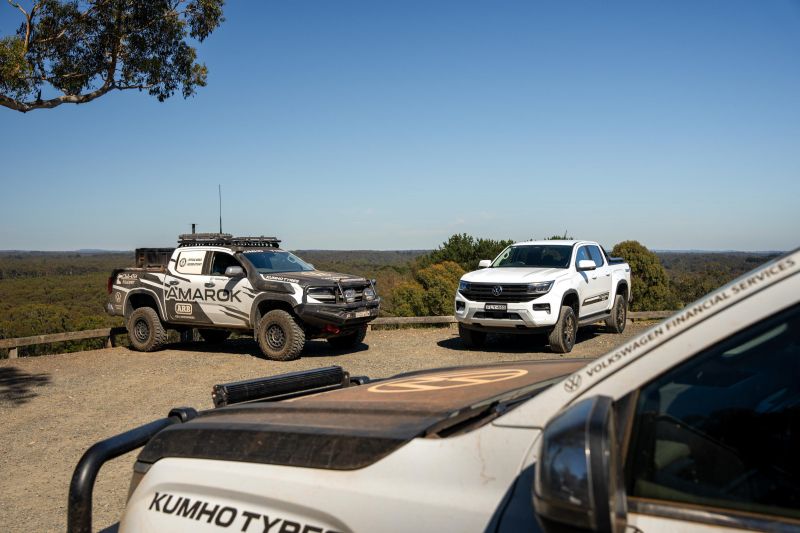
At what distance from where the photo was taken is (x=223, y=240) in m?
13.2

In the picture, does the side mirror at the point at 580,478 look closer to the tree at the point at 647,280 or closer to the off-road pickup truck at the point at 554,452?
the off-road pickup truck at the point at 554,452

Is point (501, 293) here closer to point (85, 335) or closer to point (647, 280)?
point (85, 335)

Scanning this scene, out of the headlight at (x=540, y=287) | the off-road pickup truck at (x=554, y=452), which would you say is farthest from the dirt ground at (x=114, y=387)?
the off-road pickup truck at (x=554, y=452)

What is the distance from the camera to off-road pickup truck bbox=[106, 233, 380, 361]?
464 inches

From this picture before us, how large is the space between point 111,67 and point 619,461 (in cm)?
1370

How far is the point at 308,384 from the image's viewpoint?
3010 millimetres

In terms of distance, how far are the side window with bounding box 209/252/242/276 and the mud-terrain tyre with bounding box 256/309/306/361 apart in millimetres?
1434

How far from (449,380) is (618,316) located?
42.8 ft

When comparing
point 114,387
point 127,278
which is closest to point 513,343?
point 114,387

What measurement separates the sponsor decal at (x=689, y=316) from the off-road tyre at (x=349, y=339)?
11.7 metres

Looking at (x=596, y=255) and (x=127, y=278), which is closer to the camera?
(x=596, y=255)

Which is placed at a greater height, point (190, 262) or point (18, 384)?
point (190, 262)

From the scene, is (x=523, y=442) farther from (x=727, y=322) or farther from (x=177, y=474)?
(x=177, y=474)

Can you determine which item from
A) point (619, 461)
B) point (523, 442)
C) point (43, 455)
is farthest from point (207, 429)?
point (43, 455)
